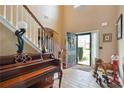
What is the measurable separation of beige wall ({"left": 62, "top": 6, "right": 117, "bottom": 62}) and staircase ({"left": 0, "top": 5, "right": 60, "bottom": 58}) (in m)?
0.57

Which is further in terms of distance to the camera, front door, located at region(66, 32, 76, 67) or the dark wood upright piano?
front door, located at region(66, 32, 76, 67)

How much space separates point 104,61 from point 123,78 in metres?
0.76

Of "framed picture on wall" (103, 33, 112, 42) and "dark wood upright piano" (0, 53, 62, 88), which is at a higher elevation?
"framed picture on wall" (103, 33, 112, 42)

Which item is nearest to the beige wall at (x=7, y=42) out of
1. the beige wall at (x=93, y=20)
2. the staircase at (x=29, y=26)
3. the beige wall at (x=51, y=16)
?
the staircase at (x=29, y=26)

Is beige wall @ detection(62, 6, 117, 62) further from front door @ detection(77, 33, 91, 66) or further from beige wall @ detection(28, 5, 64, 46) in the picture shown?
front door @ detection(77, 33, 91, 66)

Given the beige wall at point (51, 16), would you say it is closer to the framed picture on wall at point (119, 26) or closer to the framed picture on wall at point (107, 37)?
the framed picture on wall at point (107, 37)

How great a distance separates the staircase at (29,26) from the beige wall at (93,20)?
22.6 inches

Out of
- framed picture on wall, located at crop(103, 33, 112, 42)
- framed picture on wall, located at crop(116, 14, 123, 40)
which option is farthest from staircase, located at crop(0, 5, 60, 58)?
framed picture on wall, located at crop(116, 14, 123, 40)

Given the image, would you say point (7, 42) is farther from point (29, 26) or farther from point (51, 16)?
point (51, 16)

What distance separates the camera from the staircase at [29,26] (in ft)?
7.83

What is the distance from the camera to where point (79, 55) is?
3.38 meters

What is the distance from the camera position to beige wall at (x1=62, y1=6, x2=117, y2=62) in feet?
10.3

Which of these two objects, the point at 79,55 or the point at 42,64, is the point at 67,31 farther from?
the point at 42,64

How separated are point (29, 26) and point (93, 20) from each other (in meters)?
1.76
